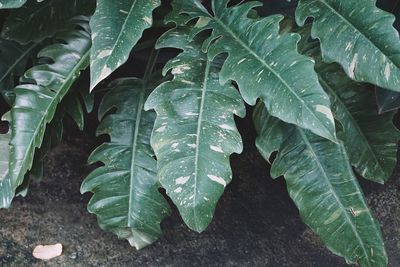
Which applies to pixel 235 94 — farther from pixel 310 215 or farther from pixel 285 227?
pixel 285 227

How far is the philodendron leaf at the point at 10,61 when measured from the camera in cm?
188

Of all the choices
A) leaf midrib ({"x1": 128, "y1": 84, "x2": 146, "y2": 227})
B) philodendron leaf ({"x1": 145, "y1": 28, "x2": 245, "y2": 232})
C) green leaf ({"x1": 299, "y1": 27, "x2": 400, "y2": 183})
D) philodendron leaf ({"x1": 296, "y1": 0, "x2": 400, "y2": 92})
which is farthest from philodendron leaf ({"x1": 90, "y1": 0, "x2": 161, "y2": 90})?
green leaf ({"x1": 299, "y1": 27, "x2": 400, "y2": 183})

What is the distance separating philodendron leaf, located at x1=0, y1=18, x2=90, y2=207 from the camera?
4.90ft

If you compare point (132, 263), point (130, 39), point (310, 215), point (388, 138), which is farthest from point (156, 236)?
point (388, 138)

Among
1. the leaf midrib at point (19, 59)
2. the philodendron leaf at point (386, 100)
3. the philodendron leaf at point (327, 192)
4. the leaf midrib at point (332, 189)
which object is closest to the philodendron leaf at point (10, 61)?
the leaf midrib at point (19, 59)

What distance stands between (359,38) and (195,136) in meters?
0.45

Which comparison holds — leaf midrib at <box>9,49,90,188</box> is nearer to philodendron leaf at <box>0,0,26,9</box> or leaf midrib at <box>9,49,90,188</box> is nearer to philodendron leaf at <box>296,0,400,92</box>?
philodendron leaf at <box>0,0,26,9</box>

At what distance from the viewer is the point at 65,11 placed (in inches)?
73.7

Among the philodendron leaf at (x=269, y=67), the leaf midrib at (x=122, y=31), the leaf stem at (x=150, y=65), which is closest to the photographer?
the philodendron leaf at (x=269, y=67)

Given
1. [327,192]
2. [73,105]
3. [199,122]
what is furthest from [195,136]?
[73,105]

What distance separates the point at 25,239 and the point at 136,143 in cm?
45

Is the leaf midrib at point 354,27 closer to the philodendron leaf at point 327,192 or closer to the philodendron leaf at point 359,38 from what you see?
the philodendron leaf at point 359,38

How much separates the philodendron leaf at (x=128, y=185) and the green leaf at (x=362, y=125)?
51cm

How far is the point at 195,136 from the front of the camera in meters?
1.41
